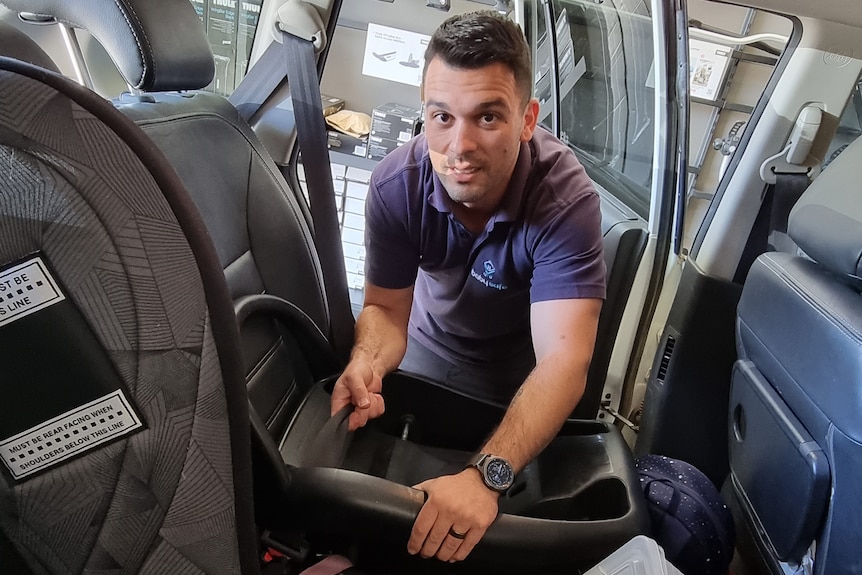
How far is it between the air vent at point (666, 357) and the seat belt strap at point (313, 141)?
0.71 meters

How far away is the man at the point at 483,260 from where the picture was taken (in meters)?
0.97

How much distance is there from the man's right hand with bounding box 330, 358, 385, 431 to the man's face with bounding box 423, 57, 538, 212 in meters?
0.37

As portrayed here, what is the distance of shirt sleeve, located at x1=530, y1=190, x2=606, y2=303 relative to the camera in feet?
3.53

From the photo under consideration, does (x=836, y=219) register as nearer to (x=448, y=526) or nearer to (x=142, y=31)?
(x=448, y=526)

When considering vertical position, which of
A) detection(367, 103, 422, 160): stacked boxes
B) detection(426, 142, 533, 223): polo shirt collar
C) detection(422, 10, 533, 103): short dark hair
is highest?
detection(422, 10, 533, 103): short dark hair

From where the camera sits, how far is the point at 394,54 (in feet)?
8.63

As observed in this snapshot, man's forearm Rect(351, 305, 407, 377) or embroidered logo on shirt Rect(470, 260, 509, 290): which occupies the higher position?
embroidered logo on shirt Rect(470, 260, 509, 290)

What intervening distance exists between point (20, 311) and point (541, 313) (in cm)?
82

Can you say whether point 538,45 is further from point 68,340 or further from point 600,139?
point 68,340

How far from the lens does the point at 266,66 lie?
1180mm

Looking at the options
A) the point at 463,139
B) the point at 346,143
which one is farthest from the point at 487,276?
the point at 346,143

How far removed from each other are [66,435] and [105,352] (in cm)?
8

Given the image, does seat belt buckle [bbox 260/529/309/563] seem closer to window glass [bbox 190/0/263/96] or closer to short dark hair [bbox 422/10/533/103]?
short dark hair [bbox 422/10/533/103]

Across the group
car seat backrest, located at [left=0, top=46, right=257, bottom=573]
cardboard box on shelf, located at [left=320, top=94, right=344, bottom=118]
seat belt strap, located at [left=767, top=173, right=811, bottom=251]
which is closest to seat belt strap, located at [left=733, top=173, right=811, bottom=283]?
Answer: seat belt strap, located at [left=767, top=173, right=811, bottom=251]
